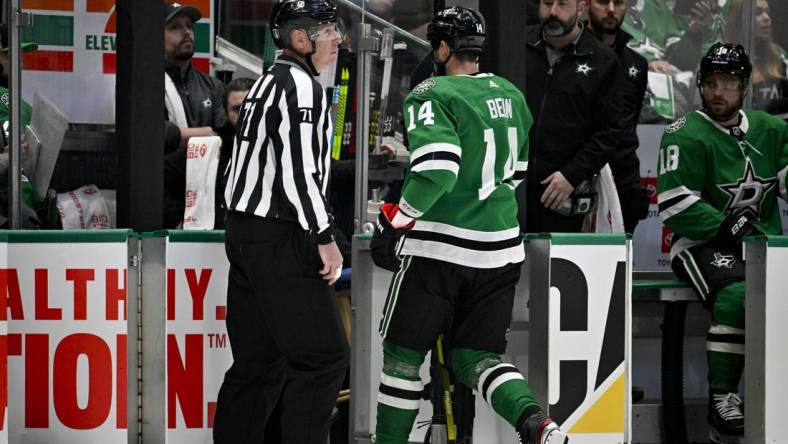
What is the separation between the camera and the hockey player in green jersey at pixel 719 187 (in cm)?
631

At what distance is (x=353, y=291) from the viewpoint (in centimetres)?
581

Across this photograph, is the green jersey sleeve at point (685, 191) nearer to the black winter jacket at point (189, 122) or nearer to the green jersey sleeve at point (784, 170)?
the green jersey sleeve at point (784, 170)

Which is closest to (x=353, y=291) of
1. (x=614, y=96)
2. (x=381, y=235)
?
(x=381, y=235)

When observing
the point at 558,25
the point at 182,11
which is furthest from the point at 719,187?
the point at 182,11

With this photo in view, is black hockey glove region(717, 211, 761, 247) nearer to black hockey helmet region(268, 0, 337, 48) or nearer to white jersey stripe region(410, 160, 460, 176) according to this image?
white jersey stripe region(410, 160, 460, 176)

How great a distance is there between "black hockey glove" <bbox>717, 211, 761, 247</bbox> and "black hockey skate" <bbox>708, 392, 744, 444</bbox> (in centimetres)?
67

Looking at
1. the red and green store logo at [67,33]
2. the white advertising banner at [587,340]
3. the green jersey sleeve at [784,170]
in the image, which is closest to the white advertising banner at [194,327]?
the red and green store logo at [67,33]

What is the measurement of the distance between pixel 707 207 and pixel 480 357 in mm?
1647

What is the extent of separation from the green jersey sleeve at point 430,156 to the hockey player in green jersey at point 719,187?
1.74 meters

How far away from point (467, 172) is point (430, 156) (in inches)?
8.9

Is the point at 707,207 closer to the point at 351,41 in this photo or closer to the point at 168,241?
the point at 351,41

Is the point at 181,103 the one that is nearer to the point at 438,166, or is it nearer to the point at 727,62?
the point at 438,166

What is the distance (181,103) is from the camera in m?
6.20

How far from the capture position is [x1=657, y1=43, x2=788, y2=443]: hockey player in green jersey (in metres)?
6.31
